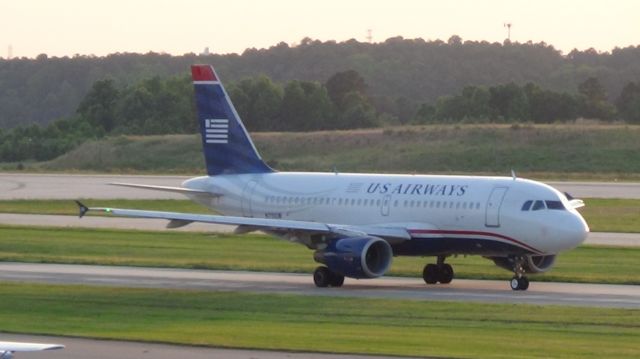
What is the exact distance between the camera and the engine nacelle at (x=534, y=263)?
118 ft

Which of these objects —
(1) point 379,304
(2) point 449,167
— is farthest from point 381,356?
(2) point 449,167

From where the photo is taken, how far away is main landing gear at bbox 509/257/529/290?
35.1m

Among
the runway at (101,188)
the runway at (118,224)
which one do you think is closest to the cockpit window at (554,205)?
the runway at (118,224)

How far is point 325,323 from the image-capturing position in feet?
90.9

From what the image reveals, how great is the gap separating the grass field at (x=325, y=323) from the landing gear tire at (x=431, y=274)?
18.0 feet

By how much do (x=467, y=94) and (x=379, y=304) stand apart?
366ft

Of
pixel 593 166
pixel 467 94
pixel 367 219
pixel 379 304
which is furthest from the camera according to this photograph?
pixel 467 94

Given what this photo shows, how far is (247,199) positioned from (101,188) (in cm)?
4308

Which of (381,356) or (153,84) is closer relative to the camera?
(381,356)

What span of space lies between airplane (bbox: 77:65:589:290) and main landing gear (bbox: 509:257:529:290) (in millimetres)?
23

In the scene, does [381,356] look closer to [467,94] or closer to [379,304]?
[379,304]

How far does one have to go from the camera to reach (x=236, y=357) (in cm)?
2306

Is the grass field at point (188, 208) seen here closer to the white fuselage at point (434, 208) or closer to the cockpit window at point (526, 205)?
the white fuselage at point (434, 208)

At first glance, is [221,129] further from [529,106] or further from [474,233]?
[529,106]
